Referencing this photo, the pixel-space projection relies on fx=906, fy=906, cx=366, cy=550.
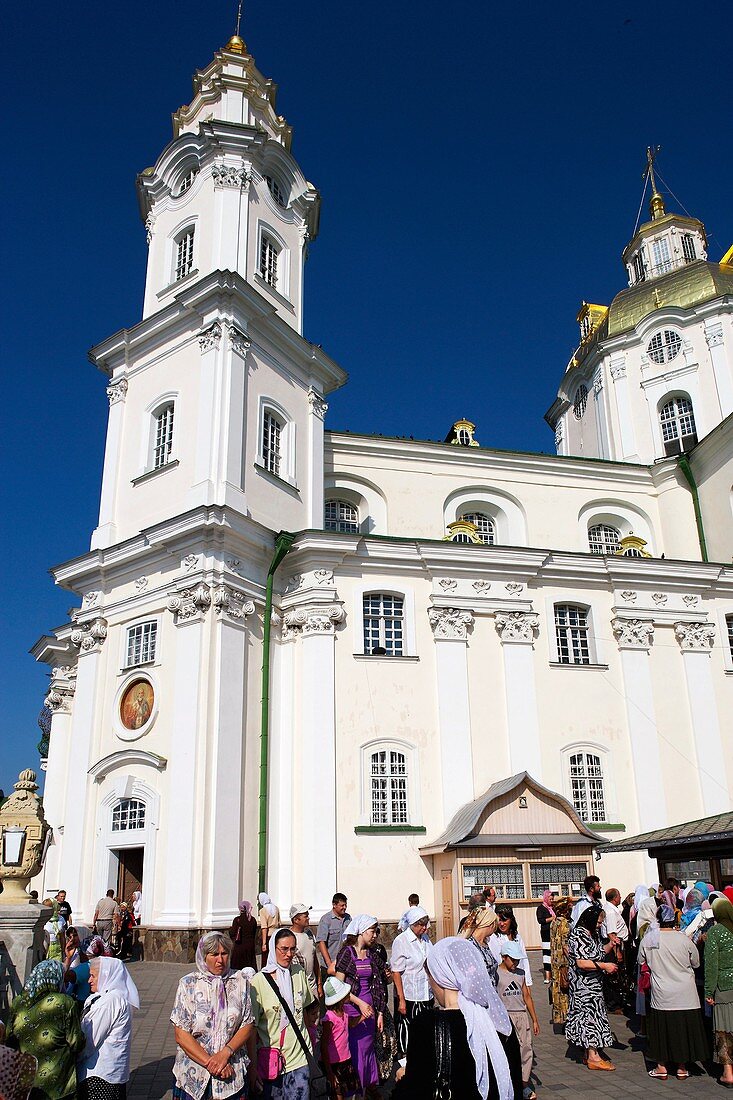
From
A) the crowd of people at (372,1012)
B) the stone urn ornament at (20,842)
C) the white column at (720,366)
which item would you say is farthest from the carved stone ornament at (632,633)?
the stone urn ornament at (20,842)

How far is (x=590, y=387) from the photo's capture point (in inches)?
1419

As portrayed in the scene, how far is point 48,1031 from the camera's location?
5.88 metres

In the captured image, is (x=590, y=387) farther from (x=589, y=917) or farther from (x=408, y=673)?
(x=589, y=917)

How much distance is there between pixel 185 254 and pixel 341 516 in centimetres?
882

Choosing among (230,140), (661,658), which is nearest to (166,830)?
(661,658)

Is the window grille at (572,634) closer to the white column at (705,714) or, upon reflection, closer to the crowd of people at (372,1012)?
the white column at (705,714)

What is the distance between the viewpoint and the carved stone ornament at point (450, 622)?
22.3 m

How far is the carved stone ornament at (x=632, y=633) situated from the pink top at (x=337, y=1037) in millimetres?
17796

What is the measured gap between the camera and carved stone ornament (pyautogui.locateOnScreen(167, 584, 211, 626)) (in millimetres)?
20109

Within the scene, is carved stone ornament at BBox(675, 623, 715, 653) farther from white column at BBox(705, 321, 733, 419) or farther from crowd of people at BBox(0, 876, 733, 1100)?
crowd of people at BBox(0, 876, 733, 1100)

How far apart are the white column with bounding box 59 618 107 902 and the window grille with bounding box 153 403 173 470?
14.6 feet

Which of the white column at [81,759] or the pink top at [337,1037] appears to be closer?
the pink top at [337,1037]

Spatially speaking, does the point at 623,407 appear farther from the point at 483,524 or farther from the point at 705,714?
the point at 705,714

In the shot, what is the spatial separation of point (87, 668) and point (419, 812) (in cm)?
870
